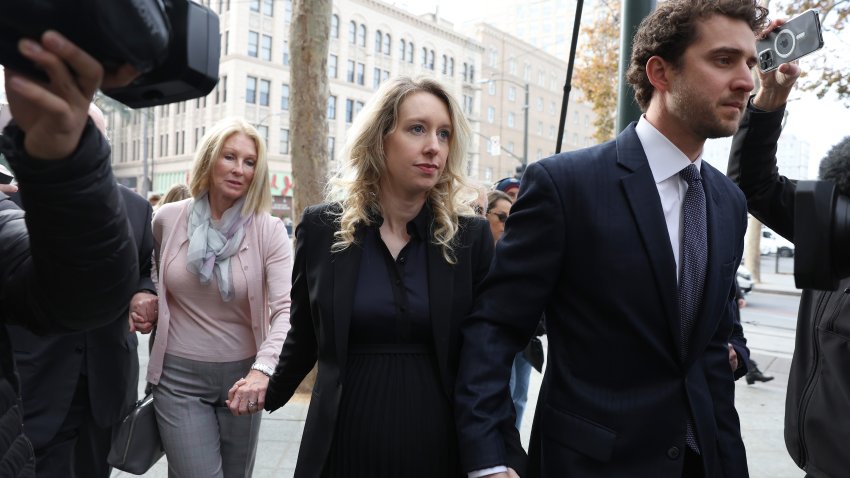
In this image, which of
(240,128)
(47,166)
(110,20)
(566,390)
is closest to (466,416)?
(566,390)

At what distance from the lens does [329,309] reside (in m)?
2.31

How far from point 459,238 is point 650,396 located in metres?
0.86

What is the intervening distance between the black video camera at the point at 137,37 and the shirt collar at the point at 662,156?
147 centimetres

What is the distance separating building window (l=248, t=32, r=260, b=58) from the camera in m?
41.9

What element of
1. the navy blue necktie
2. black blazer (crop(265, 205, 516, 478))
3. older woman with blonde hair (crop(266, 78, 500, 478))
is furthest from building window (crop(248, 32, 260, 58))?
the navy blue necktie

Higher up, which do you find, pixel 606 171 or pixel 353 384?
pixel 606 171

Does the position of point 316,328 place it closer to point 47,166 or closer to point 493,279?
point 493,279

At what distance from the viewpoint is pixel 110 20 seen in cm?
82

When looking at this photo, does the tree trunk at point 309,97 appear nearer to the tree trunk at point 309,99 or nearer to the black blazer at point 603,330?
the tree trunk at point 309,99

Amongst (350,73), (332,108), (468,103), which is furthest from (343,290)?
(468,103)

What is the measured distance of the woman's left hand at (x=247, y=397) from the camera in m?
2.69

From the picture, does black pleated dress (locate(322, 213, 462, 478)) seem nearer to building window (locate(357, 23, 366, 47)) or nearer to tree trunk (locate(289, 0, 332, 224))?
tree trunk (locate(289, 0, 332, 224))

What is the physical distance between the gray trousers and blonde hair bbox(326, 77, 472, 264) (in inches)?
42.3

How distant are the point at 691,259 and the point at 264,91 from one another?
43336 mm
